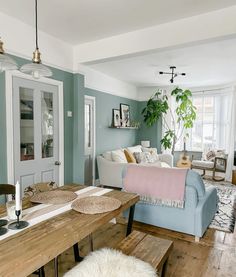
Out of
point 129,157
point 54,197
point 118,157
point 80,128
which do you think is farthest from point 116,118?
point 54,197

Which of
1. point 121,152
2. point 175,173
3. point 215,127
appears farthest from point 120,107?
point 175,173

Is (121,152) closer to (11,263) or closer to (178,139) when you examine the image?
(178,139)

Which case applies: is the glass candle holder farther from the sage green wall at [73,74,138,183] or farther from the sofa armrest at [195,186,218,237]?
the sage green wall at [73,74,138,183]

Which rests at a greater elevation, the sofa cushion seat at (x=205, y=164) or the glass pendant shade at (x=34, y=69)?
the glass pendant shade at (x=34, y=69)

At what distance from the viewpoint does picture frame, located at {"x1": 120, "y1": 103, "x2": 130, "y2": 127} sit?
6352 millimetres

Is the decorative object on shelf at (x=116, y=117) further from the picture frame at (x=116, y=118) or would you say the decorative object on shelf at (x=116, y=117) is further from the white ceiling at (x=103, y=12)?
the white ceiling at (x=103, y=12)

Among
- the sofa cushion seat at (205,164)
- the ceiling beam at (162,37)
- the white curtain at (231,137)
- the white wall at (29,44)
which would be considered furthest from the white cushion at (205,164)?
the white wall at (29,44)

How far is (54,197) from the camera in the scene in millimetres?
2068

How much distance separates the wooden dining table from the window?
18.8 ft

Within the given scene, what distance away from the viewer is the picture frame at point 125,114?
6352mm

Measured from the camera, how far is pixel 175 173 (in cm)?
288

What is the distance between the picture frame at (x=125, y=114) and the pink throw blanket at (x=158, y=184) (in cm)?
329

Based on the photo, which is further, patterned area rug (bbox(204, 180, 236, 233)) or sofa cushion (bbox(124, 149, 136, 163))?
sofa cushion (bbox(124, 149, 136, 163))

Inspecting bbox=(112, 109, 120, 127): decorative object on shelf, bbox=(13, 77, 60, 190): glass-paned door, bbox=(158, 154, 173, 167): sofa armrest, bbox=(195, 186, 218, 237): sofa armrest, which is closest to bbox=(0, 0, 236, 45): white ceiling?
bbox=(13, 77, 60, 190): glass-paned door
